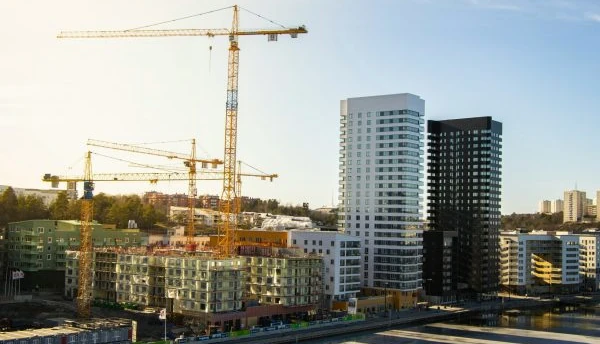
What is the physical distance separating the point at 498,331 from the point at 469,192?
48.4 metres

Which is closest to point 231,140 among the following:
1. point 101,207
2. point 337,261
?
point 337,261

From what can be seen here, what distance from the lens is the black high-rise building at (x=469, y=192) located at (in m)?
129

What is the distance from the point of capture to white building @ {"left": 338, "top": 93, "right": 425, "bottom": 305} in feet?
351

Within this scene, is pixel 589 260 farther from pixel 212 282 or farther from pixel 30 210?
pixel 30 210

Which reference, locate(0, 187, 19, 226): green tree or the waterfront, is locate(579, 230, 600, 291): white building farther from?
locate(0, 187, 19, 226): green tree

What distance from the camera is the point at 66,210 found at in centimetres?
13500

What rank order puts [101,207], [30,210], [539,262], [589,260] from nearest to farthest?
[30,210]
[539,262]
[101,207]
[589,260]

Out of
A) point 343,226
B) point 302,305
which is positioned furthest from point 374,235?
point 302,305

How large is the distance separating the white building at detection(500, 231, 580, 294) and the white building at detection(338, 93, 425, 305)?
124 feet

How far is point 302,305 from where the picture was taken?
285 feet

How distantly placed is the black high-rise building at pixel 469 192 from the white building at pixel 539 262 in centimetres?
865

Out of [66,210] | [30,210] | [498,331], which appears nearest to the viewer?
[498,331]

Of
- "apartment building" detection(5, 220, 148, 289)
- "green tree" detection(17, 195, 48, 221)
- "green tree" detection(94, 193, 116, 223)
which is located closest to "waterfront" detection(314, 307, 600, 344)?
"apartment building" detection(5, 220, 148, 289)

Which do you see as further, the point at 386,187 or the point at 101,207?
the point at 101,207
